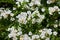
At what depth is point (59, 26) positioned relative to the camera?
127 inches

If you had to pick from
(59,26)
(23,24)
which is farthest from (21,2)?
(59,26)

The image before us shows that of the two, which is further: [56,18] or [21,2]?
[21,2]

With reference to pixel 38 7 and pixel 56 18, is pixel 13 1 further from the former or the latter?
pixel 56 18

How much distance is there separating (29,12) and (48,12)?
0.89ft

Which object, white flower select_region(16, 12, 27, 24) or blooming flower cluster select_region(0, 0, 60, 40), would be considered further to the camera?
white flower select_region(16, 12, 27, 24)

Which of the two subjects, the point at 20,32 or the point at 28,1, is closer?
the point at 20,32

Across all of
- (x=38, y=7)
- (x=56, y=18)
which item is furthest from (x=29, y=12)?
(x=56, y=18)

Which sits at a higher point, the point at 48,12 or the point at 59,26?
the point at 48,12

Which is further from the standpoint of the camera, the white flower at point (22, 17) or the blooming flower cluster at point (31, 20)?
the white flower at point (22, 17)

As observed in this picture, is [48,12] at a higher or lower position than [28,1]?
lower

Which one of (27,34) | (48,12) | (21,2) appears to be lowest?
(27,34)

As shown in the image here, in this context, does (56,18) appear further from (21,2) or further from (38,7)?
(21,2)

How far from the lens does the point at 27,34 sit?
10.5 feet

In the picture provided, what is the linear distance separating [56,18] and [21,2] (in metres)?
0.60
